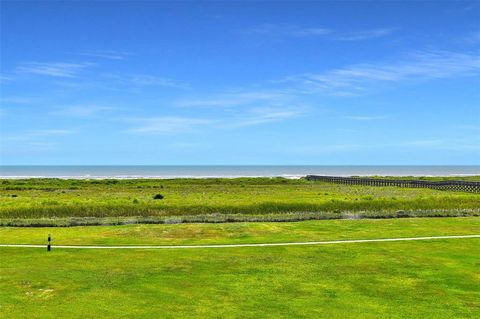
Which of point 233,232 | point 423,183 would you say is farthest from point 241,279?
point 423,183

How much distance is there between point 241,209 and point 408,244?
28.6 meters

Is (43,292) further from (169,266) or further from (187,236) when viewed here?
(187,236)

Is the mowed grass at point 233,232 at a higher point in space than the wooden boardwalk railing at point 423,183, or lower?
lower

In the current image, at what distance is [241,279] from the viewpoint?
24906mm

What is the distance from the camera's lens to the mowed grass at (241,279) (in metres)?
20.0

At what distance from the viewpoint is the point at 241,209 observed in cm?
6072

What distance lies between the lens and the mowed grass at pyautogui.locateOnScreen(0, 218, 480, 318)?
20016mm

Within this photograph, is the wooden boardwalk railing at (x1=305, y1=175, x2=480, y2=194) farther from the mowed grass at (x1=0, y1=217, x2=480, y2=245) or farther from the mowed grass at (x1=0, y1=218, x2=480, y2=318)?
the mowed grass at (x1=0, y1=218, x2=480, y2=318)

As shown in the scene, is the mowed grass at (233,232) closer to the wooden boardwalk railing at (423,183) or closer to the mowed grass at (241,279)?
the mowed grass at (241,279)

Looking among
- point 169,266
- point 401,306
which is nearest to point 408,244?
point 401,306

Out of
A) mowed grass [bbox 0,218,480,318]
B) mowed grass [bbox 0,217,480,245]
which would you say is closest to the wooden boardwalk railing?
mowed grass [bbox 0,217,480,245]

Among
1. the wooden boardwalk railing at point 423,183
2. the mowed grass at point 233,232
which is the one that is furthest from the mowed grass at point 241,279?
the wooden boardwalk railing at point 423,183

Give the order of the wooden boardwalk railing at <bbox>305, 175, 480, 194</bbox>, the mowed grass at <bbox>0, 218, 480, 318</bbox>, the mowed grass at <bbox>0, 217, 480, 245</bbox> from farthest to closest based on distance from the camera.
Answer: the wooden boardwalk railing at <bbox>305, 175, 480, 194</bbox>
the mowed grass at <bbox>0, 217, 480, 245</bbox>
the mowed grass at <bbox>0, 218, 480, 318</bbox>

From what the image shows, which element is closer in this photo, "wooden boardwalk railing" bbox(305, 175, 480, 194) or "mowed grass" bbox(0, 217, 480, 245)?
"mowed grass" bbox(0, 217, 480, 245)
